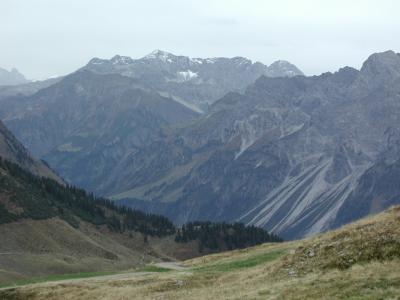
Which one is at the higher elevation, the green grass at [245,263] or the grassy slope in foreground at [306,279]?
the grassy slope in foreground at [306,279]

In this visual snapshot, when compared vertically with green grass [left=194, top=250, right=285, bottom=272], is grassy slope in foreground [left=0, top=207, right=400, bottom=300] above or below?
above

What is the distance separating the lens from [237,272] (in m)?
47.7

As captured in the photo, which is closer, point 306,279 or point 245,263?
point 306,279

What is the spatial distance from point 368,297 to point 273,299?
217 inches

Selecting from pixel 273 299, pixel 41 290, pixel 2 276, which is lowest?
pixel 2 276

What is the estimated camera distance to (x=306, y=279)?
117 ft

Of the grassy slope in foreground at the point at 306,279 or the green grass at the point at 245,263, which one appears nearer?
the grassy slope in foreground at the point at 306,279

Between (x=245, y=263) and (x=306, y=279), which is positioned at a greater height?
(x=306, y=279)

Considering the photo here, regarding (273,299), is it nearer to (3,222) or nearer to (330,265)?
(330,265)

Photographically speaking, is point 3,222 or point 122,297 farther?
point 3,222

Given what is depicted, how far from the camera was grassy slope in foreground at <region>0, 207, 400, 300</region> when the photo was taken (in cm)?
3216

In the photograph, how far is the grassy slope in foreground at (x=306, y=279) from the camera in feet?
105

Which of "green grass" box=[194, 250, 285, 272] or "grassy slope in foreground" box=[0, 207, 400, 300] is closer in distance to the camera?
"grassy slope in foreground" box=[0, 207, 400, 300]

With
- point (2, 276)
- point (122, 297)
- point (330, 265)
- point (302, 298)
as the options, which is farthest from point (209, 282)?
point (2, 276)
